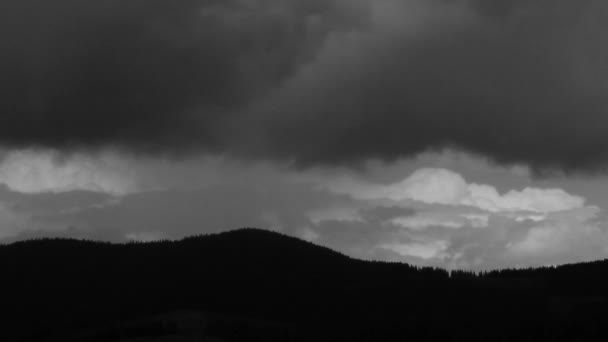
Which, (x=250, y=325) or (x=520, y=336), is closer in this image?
(x=520, y=336)

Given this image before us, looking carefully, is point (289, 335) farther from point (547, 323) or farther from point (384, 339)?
point (547, 323)

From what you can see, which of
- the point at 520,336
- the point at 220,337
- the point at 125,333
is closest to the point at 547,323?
the point at 520,336

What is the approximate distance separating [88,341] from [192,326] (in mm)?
17694

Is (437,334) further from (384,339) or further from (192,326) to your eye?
(192,326)

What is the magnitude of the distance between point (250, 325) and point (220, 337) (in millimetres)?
20509

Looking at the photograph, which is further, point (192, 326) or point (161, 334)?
point (192, 326)

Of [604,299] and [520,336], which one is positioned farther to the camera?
[604,299]

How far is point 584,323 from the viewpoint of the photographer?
181250 millimetres

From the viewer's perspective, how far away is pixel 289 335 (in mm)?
193000

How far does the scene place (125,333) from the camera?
187125 millimetres

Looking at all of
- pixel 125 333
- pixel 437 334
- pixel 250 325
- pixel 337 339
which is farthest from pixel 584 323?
pixel 125 333

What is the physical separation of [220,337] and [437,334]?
1474 inches

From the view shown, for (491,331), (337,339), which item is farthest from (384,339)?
(491,331)

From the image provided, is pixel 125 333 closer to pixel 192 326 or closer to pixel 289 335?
pixel 192 326
